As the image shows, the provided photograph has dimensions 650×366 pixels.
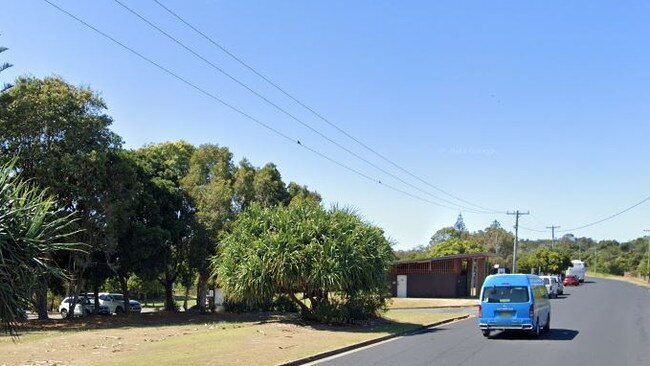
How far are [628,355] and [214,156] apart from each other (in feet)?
109

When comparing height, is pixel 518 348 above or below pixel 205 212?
below

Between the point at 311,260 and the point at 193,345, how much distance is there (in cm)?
801

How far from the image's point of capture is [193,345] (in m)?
18.4

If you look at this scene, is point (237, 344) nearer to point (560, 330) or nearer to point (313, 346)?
point (313, 346)

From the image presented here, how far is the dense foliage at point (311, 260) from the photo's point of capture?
83.3ft

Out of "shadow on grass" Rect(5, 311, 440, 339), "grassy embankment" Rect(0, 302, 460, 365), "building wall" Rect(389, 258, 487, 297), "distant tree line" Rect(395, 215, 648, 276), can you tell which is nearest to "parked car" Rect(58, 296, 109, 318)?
"shadow on grass" Rect(5, 311, 440, 339)

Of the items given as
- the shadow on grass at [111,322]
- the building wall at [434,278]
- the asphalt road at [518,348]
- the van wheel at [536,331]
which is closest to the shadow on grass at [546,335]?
the asphalt road at [518,348]

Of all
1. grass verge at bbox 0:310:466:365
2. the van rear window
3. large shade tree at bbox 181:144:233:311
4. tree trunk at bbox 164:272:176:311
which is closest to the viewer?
grass verge at bbox 0:310:466:365

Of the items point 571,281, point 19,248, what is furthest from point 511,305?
point 571,281

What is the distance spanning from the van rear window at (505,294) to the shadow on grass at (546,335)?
1446mm

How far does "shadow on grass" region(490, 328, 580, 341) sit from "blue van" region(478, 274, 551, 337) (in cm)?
33

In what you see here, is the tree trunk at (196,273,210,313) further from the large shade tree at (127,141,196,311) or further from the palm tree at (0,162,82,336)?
the palm tree at (0,162,82,336)

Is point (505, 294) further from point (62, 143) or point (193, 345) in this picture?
point (62, 143)

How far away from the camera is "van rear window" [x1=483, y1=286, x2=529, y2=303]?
21094 millimetres
